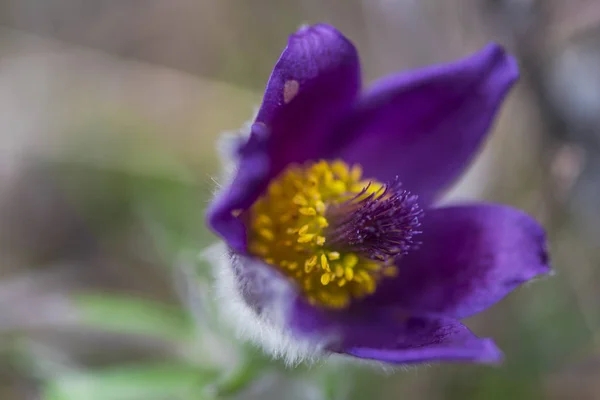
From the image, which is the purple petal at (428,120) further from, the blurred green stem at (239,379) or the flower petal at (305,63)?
the blurred green stem at (239,379)

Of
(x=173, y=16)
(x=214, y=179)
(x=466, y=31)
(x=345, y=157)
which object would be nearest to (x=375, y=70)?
(x=466, y=31)

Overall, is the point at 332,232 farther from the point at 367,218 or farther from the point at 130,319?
the point at 130,319

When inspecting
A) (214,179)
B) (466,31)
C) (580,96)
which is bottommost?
(580,96)

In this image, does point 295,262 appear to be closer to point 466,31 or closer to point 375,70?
point 466,31

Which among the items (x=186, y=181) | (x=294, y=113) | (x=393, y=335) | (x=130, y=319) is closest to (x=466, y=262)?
(x=393, y=335)

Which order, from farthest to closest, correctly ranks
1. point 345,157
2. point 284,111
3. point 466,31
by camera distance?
point 466,31, point 345,157, point 284,111

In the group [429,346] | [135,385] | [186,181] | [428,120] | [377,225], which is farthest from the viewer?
[186,181]
